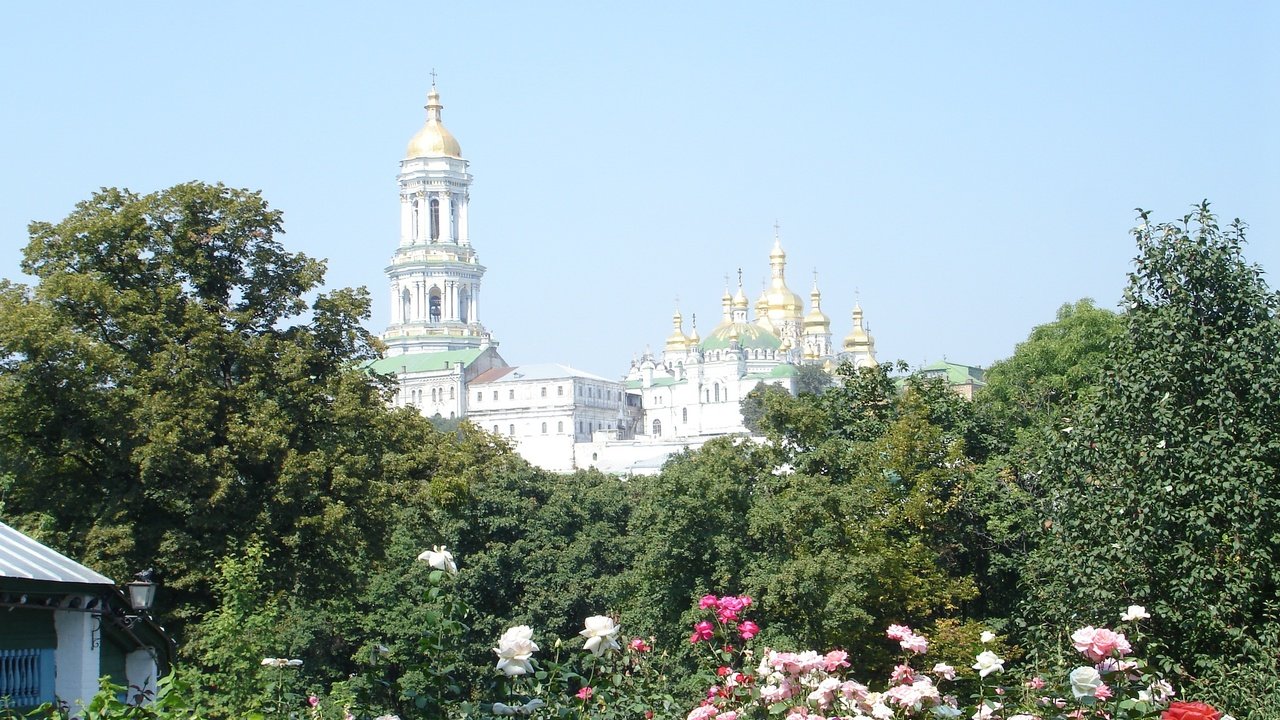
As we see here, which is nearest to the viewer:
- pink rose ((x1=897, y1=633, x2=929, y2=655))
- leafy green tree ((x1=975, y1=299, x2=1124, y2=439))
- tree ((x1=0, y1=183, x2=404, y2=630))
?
pink rose ((x1=897, y1=633, x2=929, y2=655))

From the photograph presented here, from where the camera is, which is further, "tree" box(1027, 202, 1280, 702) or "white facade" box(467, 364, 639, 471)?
"white facade" box(467, 364, 639, 471)

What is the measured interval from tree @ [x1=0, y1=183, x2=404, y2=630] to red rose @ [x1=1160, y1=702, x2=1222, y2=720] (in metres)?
13.5

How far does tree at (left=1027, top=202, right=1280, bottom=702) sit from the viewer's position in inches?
493

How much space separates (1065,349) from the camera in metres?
42.2

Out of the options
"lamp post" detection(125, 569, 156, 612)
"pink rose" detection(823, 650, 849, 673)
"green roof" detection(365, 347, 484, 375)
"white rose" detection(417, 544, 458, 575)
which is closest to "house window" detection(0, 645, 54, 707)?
"lamp post" detection(125, 569, 156, 612)

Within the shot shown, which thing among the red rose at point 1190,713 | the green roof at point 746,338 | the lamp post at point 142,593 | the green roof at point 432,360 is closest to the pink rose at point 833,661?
the red rose at point 1190,713

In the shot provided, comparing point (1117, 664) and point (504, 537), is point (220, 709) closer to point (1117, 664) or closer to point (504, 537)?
point (1117, 664)

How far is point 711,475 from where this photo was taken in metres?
21.7

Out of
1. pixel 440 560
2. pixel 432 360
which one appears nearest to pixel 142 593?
pixel 440 560

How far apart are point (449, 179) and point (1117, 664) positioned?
150 m

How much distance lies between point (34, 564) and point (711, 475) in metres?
11.9

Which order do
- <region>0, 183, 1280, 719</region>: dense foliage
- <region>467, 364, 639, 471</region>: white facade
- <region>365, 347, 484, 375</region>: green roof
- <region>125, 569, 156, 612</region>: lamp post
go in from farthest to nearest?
1. <region>365, 347, 484, 375</region>: green roof
2. <region>467, 364, 639, 471</region>: white facade
3. <region>0, 183, 1280, 719</region>: dense foliage
4. <region>125, 569, 156, 612</region>: lamp post

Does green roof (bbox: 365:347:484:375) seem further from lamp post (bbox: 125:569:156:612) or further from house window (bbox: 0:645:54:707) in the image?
house window (bbox: 0:645:54:707)

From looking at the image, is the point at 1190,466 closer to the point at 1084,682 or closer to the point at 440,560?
the point at 1084,682
